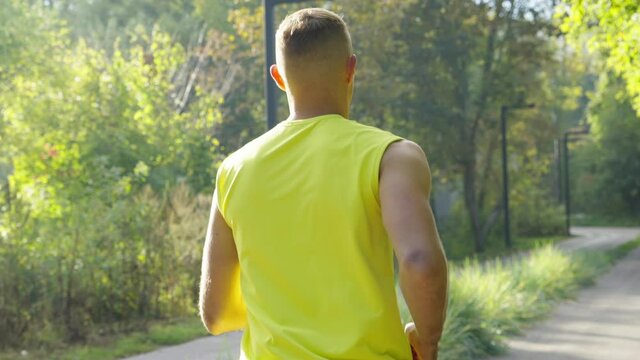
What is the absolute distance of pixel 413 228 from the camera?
2143 mm

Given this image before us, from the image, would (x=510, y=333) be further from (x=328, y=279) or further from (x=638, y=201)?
(x=638, y=201)

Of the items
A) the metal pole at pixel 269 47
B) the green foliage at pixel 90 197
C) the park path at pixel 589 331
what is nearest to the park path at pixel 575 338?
the park path at pixel 589 331

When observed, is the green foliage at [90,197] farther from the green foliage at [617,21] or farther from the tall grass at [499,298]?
the green foliage at [617,21]

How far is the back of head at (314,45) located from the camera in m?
2.31

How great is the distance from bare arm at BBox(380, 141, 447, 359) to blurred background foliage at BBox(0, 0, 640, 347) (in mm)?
9466

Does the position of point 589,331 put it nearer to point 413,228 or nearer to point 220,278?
point 220,278

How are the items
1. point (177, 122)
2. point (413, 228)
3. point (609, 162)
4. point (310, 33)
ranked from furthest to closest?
point (609, 162), point (177, 122), point (310, 33), point (413, 228)

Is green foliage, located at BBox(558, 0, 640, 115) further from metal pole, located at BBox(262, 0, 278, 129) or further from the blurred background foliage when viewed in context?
metal pole, located at BBox(262, 0, 278, 129)

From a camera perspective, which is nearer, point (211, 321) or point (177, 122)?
point (211, 321)

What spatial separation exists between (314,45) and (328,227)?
38 cm

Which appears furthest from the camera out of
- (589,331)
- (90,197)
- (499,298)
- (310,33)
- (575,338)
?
(90,197)

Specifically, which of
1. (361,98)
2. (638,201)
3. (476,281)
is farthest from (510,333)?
(638,201)

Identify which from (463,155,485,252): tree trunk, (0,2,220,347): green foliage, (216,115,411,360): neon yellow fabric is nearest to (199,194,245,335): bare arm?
(216,115,411,360): neon yellow fabric

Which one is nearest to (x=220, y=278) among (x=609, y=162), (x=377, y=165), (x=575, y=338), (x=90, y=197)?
(x=377, y=165)
